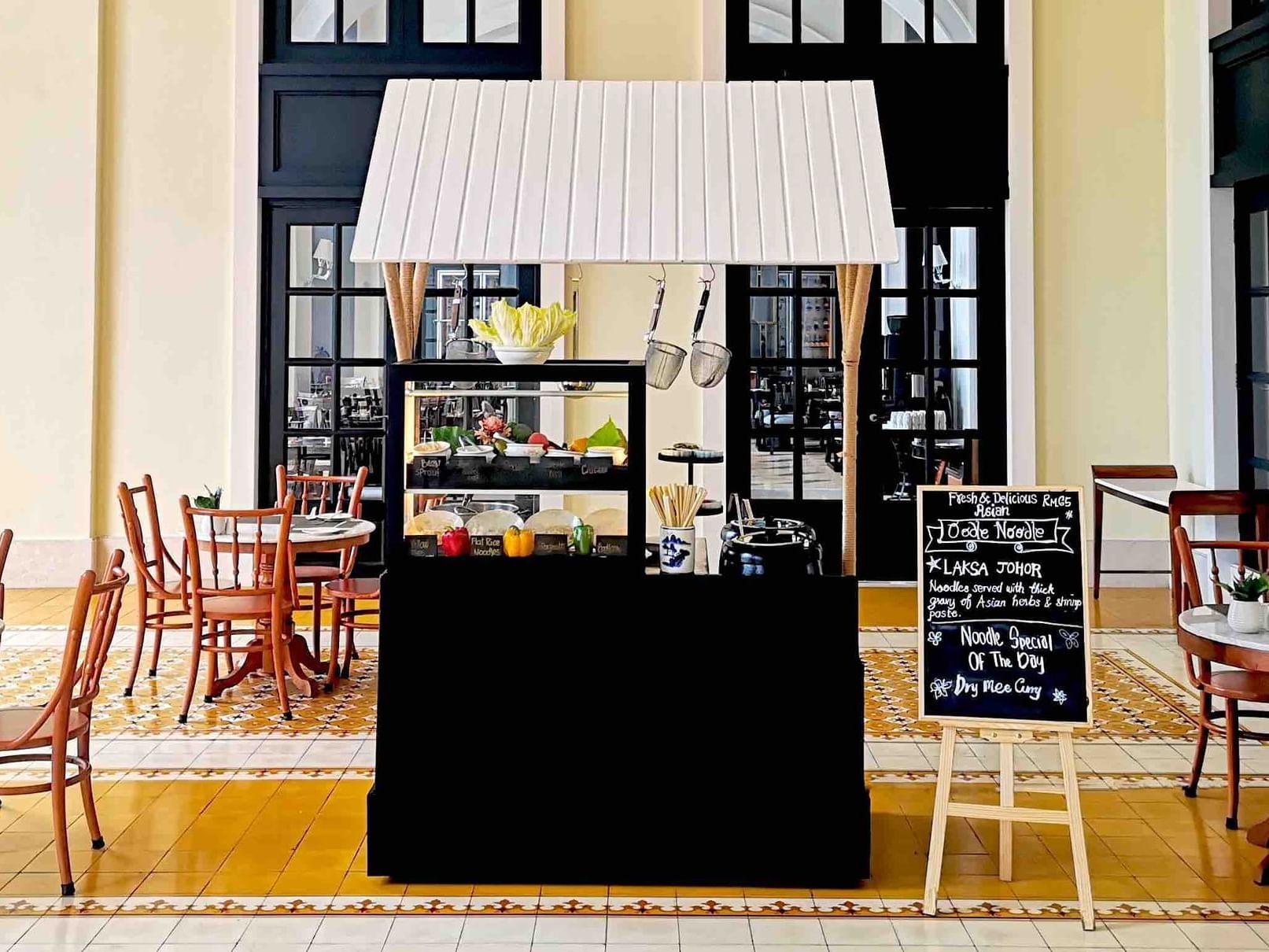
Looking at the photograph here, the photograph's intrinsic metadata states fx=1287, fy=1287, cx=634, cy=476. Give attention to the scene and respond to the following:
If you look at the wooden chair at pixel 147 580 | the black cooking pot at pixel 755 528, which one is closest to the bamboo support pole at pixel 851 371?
the black cooking pot at pixel 755 528

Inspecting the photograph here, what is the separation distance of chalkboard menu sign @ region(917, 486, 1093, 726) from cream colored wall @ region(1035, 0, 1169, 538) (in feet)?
15.7

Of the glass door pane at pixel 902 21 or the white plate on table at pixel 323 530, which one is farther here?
the glass door pane at pixel 902 21

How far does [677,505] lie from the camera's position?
3988 millimetres

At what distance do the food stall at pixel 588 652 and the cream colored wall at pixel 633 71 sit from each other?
4288 mm

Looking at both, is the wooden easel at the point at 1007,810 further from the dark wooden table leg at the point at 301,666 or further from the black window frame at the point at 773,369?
the black window frame at the point at 773,369

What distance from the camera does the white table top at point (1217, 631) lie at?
381cm

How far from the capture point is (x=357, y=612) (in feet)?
20.4

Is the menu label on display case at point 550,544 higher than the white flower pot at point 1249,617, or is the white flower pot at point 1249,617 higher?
the menu label on display case at point 550,544

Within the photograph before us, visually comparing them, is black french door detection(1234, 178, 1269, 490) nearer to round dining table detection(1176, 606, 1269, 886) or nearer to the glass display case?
round dining table detection(1176, 606, 1269, 886)

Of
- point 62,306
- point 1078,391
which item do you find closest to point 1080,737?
point 1078,391

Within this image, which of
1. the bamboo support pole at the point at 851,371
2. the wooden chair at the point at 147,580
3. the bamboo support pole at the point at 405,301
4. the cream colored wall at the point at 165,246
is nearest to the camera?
the bamboo support pole at the point at 851,371

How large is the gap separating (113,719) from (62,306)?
3.78 m

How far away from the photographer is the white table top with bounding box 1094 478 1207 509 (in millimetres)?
7414

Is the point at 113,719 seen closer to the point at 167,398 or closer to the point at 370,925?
the point at 370,925
